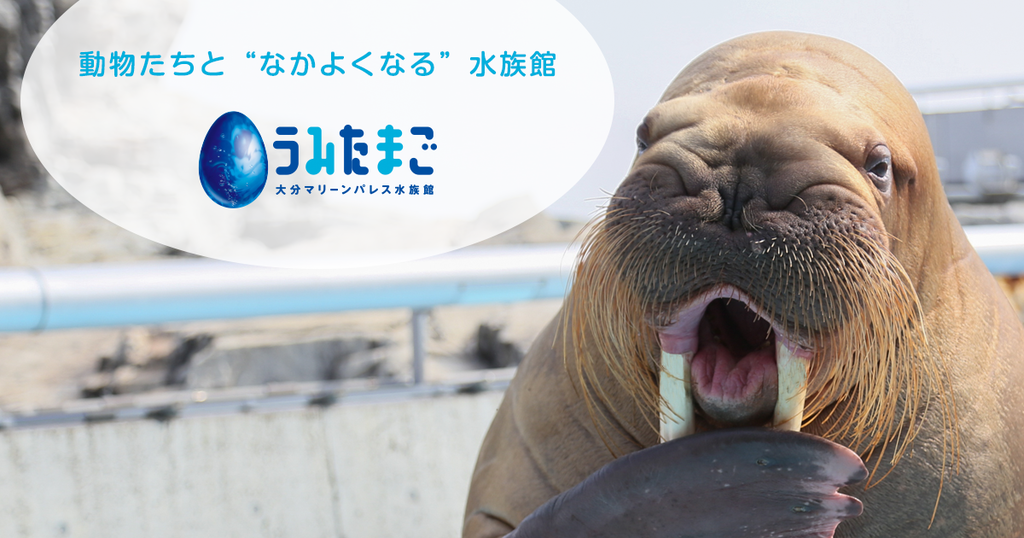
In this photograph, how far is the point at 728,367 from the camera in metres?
1.52

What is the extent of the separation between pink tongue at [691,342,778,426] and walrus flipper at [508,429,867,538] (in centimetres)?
5

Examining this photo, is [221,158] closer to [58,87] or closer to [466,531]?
[466,531]

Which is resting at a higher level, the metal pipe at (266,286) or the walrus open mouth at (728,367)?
the metal pipe at (266,286)

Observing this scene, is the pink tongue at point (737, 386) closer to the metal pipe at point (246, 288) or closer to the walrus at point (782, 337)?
the walrus at point (782, 337)

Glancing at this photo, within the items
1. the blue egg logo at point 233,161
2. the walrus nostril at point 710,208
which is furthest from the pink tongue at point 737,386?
the blue egg logo at point 233,161

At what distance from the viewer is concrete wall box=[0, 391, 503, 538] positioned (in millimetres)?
2863

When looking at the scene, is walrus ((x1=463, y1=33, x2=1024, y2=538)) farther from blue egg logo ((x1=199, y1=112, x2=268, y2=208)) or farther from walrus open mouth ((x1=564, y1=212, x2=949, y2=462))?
blue egg logo ((x1=199, y1=112, x2=268, y2=208))

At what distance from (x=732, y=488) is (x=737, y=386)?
0.55 feet

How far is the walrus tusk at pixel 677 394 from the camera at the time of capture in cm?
153

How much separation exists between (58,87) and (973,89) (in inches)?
694

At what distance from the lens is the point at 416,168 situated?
13.2ft

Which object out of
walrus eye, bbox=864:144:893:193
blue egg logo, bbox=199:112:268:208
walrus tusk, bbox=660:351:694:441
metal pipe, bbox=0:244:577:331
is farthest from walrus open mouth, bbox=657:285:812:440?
blue egg logo, bbox=199:112:268:208

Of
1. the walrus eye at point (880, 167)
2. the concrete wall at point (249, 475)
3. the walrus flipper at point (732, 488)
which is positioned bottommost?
the concrete wall at point (249, 475)

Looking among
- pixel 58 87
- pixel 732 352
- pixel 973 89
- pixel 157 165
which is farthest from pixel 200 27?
pixel 58 87
